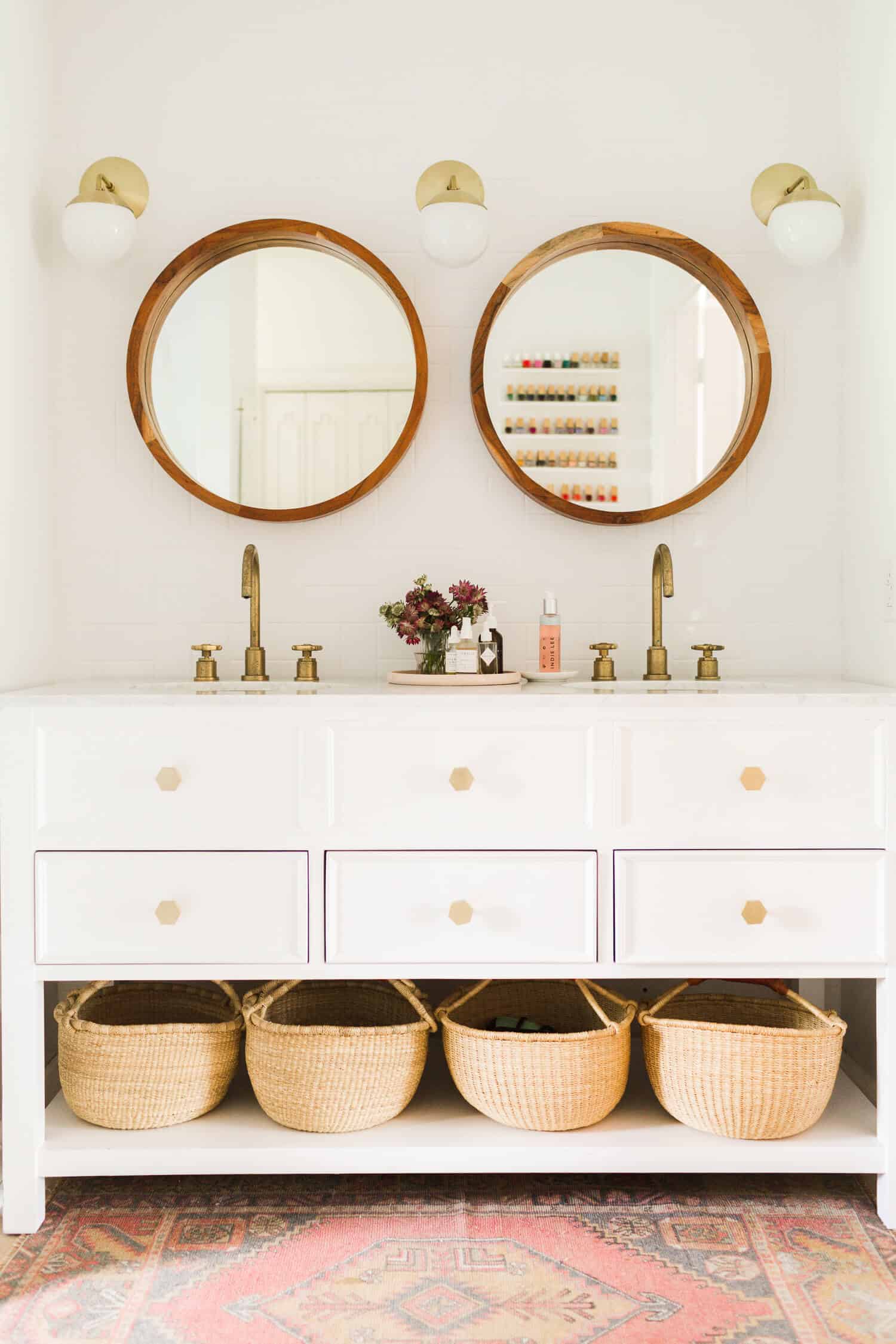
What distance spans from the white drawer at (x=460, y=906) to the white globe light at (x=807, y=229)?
127cm

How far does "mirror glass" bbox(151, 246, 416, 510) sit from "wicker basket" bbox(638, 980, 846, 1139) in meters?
1.31

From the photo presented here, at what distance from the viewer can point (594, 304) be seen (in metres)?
2.23

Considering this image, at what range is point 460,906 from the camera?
1.69 metres

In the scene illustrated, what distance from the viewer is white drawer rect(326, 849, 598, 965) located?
1.70 metres

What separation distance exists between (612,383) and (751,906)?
1139 millimetres

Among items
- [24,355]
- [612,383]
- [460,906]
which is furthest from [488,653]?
[24,355]

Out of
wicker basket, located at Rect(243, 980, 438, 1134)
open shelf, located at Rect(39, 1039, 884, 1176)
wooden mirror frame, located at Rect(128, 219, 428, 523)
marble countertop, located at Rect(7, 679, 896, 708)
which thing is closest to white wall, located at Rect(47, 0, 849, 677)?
wooden mirror frame, located at Rect(128, 219, 428, 523)

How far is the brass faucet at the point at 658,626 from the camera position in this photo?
6.84 ft

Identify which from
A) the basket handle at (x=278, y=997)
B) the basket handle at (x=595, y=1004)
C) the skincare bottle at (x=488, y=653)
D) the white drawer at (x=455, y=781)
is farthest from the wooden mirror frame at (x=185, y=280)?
the basket handle at (x=595, y=1004)

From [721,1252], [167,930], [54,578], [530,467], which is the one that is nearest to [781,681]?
[530,467]

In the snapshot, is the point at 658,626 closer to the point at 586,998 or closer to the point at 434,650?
the point at 434,650

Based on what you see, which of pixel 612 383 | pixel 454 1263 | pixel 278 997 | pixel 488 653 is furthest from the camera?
pixel 612 383

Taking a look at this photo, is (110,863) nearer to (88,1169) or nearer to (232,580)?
(88,1169)

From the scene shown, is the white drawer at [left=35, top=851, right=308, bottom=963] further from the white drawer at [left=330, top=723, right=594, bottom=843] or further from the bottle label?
the bottle label
